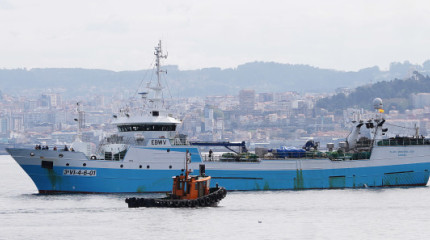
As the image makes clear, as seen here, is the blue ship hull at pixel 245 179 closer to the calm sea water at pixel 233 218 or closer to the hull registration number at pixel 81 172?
the hull registration number at pixel 81 172

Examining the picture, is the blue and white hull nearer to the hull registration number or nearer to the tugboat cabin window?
the hull registration number

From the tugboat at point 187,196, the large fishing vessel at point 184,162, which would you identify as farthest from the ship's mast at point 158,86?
the tugboat at point 187,196

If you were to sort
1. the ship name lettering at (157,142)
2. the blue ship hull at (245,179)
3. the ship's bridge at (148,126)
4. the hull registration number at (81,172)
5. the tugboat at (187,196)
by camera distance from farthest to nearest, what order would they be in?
the ship's bridge at (148,126) < the ship name lettering at (157,142) < the blue ship hull at (245,179) < the hull registration number at (81,172) < the tugboat at (187,196)

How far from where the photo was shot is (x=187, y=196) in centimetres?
5353

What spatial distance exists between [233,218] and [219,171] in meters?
13.2

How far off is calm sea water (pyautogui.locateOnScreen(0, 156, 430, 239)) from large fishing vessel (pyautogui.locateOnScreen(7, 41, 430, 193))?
1408 mm

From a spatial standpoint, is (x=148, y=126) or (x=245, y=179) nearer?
(x=148, y=126)

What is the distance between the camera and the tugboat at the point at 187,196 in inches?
2066

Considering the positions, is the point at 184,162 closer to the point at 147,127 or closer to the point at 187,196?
the point at 147,127

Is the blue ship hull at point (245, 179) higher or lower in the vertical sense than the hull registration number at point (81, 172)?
lower

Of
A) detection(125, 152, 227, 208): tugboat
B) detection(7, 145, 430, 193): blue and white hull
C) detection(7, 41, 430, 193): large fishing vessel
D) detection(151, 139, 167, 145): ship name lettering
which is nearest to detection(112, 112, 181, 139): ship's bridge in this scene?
detection(7, 41, 430, 193): large fishing vessel

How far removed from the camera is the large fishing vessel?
60.8m

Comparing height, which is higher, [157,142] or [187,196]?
[157,142]

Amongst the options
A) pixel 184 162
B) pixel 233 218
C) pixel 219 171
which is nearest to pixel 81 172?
pixel 184 162
